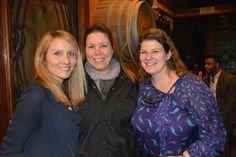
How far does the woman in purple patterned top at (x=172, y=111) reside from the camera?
1.86 m

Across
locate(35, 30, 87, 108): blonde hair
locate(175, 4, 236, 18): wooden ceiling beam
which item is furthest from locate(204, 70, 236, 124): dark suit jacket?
locate(175, 4, 236, 18): wooden ceiling beam

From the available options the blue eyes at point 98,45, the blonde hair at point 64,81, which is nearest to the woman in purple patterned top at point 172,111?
the blue eyes at point 98,45

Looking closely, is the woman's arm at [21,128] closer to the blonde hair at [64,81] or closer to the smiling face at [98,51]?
the blonde hair at [64,81]

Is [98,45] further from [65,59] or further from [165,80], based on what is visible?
[165,80]

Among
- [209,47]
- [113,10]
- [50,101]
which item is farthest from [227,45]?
[50,101]

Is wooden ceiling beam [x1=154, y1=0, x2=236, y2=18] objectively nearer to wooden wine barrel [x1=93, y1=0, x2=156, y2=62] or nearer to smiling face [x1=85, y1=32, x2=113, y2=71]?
wooden wine barrel [x1=93, y1=0, x2=156, y2=62]

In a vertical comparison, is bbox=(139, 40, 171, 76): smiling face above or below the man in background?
above

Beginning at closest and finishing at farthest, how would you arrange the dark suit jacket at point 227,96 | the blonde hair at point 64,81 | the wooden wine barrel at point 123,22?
1. the blonde hair at point 64,81
2. the wooden wine barrel at point 123,22
3. the dark suit jacket at point 227,96

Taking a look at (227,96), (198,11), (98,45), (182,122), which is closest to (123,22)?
(98,45)

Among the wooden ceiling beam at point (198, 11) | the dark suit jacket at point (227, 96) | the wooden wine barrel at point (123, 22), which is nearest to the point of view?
the wooden wine barrel at point (123, 22)

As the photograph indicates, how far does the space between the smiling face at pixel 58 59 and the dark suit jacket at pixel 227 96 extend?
3.13 m

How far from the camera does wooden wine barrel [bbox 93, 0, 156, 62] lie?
284 cm

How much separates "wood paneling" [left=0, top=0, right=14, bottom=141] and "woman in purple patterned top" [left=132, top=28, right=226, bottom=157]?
914 millimetres

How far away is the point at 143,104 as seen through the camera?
2.10 m
